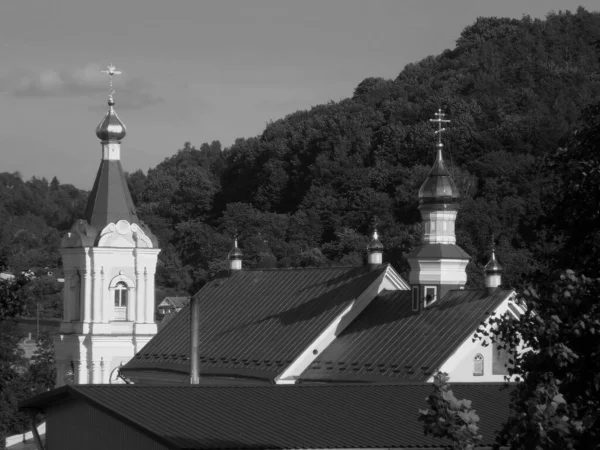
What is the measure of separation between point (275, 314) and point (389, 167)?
51.8m

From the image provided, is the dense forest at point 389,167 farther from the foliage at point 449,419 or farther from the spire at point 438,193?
the foliage at point 449,419

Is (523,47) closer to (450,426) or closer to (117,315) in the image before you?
(117,315)

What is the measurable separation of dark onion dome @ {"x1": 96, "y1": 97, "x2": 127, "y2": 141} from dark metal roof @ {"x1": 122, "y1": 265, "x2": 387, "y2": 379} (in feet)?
23.7

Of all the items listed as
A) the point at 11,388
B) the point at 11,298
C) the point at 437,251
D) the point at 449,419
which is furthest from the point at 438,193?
the point at 449,419

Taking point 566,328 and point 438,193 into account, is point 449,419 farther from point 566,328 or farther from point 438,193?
point 438,193

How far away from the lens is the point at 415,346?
95.1 ft

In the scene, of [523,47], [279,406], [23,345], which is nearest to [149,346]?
[279,406]

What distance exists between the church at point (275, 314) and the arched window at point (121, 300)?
40 mm

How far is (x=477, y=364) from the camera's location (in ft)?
92.5

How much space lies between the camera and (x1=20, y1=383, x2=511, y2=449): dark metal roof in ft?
55.4

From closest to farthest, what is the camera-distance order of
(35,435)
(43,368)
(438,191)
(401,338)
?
(35,435) → (401,338) → (438,191) → (43,368)

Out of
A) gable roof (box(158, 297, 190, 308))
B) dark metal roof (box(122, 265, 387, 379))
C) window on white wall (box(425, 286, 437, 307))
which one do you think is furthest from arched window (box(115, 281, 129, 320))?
gable roof (box(158, 297, 190, 308))

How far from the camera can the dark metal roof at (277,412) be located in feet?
55.4

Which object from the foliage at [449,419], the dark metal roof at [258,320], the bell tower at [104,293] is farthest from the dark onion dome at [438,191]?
the foliage at [449,419]
